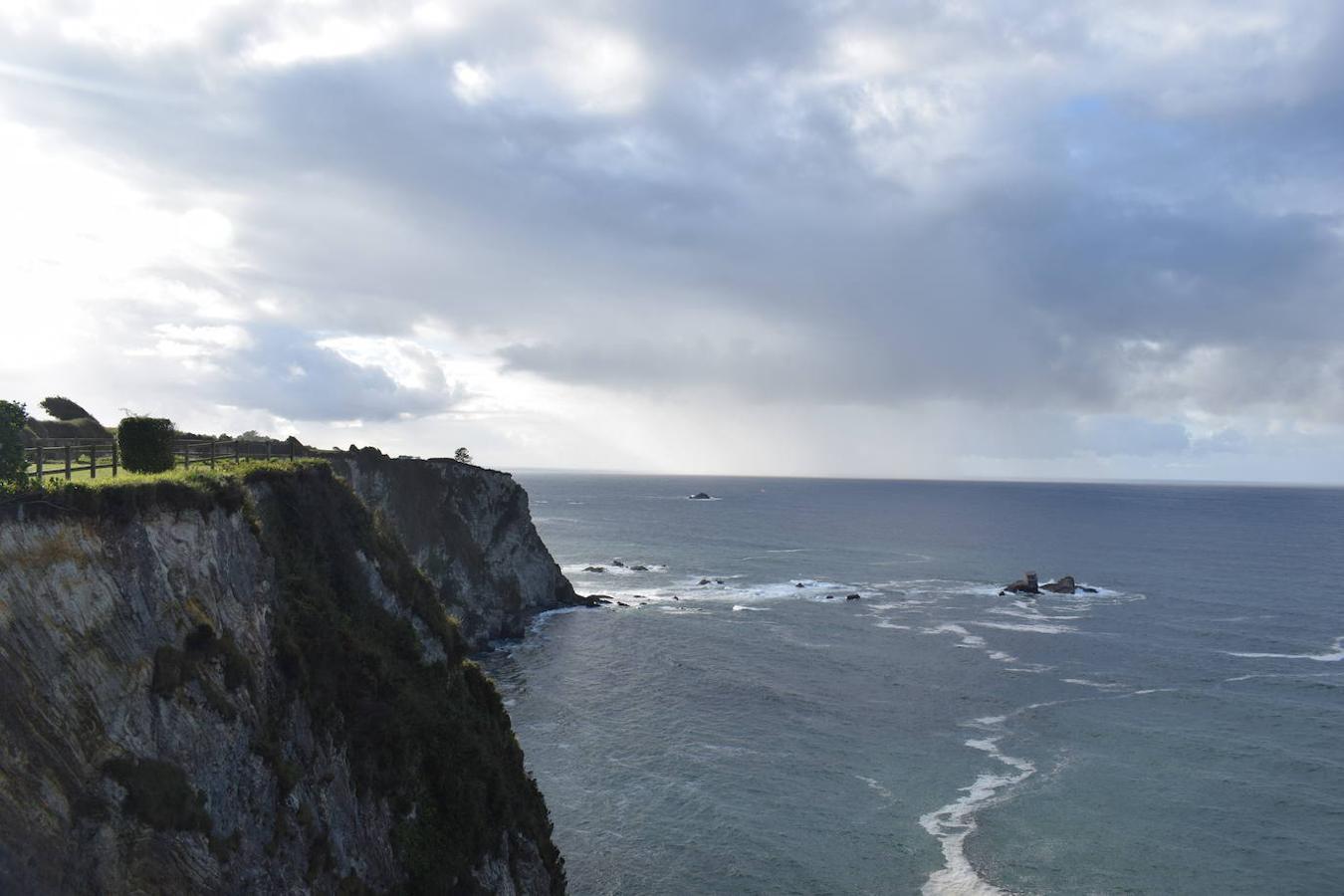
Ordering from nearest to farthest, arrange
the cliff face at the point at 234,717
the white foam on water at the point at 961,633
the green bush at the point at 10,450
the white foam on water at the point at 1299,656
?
the cliff face at the point at 234,717, the green bush at the point at 10,450, the white foam on water at the point at 1299,656, the white foam on water at the point at 961,633

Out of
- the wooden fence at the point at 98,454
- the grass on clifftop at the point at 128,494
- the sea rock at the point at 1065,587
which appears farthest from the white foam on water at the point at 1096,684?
the grass on clifftop at the point at 128,494

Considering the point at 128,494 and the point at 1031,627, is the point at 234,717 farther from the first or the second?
the point at 1031,627

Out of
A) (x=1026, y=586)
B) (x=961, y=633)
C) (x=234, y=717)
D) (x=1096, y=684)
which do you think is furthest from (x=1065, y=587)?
(x=234, y=717)

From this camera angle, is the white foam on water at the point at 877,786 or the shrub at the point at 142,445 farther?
the white foam on water at the point at 877,786

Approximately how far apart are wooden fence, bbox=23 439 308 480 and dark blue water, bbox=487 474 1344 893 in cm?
2470

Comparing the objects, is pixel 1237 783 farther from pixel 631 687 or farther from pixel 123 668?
pixel 123 668

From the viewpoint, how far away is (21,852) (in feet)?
51.3

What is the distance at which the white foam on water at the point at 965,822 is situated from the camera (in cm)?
3528

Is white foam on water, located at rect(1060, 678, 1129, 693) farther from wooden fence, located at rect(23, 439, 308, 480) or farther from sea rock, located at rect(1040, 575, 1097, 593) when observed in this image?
wooden fence, located at rect(23, 439, 308, 480)

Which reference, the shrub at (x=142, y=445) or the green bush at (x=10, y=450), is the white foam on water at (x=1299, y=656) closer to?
the shrub at (x=142, y=445)

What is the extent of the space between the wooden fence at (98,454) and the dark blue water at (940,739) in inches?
972

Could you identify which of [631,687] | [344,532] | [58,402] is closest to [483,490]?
[631,687]

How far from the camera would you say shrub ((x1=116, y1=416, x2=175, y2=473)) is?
24062 millimetres

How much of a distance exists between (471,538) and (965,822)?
63062mm
